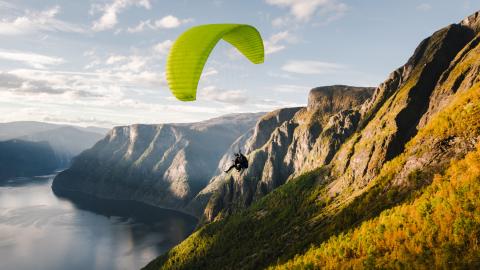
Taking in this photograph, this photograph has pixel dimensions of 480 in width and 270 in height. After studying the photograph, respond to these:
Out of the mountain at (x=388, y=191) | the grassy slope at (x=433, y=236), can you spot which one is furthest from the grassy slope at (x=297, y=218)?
the grassy slope at (x=433, y=236)

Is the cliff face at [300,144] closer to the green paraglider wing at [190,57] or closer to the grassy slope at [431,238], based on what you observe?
the grassy slope at [431,238]

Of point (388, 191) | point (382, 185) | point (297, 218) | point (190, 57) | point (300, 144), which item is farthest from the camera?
point (300, 144)

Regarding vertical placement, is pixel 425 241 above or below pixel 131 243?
above

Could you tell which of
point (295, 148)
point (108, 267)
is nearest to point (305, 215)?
point (295, 148)

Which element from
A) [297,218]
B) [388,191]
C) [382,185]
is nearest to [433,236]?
[388,191]

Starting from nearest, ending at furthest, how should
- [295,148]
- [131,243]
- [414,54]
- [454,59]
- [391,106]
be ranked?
[454,59], [391,106], [414,54], [295,148], [131,243]

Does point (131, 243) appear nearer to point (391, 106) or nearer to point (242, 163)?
point (391, 106)

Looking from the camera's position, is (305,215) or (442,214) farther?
(305,215)

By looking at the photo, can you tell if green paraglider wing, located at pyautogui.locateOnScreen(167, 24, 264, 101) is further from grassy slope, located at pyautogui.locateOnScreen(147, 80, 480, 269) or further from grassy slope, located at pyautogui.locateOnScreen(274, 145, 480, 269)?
grassy slope, located at pyautogui.locateOnScreen(147, 80, 480, 269)

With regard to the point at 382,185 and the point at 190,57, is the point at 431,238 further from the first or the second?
the point at 382,185
